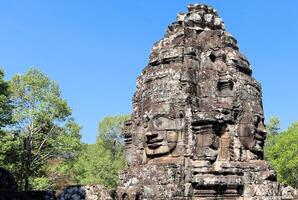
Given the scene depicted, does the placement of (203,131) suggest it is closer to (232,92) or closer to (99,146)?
(232,92)

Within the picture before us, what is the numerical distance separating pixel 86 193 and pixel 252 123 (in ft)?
17.6

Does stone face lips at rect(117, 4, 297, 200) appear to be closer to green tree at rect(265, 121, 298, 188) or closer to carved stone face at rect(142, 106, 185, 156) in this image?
carved stone face at rect(142, 106, 185, 156)

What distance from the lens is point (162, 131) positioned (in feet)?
34.5

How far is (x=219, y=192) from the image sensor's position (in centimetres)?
1003

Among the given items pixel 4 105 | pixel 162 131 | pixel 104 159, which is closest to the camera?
pixel 162 131

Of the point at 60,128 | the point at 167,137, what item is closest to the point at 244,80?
the point at 167,137

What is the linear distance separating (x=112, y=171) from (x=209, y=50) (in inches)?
837

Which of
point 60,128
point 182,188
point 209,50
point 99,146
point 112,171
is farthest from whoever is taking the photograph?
point 99,146

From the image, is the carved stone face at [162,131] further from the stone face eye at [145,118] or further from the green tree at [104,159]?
the green tree at [104,159]

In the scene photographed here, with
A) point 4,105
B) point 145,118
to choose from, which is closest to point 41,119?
point 4,105

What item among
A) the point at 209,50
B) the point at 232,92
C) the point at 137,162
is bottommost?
the point at 137,162

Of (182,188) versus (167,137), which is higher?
(167,137)

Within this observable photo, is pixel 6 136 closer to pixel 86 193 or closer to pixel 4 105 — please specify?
pixel 4 105

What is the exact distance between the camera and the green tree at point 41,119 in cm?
2405
